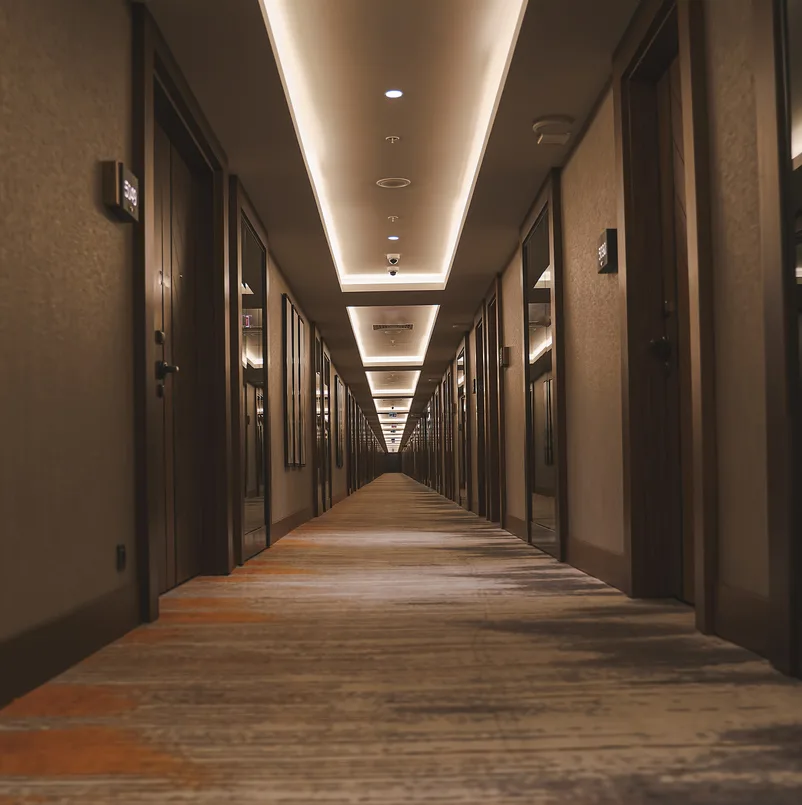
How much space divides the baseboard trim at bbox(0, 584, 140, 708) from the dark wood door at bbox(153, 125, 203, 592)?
1.11 m

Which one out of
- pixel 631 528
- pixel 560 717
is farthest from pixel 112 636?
pixel 631 528

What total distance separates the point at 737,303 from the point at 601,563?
225 cm

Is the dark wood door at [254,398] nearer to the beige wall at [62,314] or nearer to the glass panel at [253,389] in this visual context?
the glass panel at [253,389]

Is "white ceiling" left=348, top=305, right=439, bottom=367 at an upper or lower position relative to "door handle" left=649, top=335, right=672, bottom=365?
upper

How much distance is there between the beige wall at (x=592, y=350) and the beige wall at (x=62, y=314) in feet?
8.36

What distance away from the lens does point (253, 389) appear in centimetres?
679

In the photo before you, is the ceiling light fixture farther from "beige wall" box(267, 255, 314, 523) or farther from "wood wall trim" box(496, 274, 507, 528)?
"beige wall" box(267, 255, 314, 523)

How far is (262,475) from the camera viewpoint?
7168mm

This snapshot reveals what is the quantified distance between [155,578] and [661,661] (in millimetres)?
2174

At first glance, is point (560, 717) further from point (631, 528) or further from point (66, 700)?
point (631, 528)

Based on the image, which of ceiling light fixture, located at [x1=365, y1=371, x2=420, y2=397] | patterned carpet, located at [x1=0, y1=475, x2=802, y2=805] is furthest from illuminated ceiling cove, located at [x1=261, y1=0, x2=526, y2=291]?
ceiling light fixture, located at [x1=365, y1=371, x2=420, y2=397]

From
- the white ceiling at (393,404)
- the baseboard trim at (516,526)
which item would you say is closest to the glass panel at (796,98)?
the baseboard trim at (516,526)

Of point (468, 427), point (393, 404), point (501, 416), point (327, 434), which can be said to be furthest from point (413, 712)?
point (393, 404)

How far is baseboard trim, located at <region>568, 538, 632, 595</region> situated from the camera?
14.5 feet
